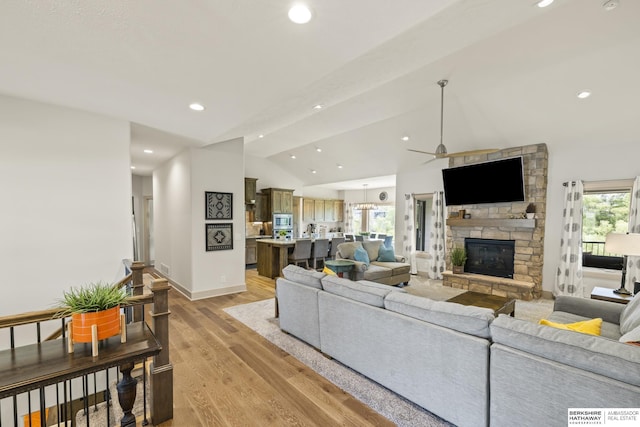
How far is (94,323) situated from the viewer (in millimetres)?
1578

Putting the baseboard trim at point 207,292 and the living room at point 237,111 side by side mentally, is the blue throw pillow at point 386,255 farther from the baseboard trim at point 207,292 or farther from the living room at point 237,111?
the baseboard trim at point 207,292

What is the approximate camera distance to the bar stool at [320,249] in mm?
7117

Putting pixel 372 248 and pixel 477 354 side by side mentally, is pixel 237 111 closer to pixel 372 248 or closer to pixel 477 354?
pixel 477 354

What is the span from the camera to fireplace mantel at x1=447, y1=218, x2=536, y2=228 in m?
5.09

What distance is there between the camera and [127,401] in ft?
5.68

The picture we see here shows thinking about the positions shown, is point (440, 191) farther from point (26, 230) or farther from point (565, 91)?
point (26, 230)

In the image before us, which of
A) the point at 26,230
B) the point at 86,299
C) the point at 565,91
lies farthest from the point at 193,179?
the point at 565,91

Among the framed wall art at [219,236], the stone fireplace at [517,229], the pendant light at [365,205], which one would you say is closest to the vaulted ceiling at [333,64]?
the stone fireplace at [517,229]

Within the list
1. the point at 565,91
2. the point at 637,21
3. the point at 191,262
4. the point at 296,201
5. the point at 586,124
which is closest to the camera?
the point at 637,21

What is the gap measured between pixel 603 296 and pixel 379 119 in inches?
166

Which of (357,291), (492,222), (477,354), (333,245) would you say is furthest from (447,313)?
(333,245)

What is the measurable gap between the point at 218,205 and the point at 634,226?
6.99 meters

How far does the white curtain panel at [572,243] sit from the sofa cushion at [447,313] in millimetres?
4273

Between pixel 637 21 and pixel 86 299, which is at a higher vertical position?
pixel 637 21
